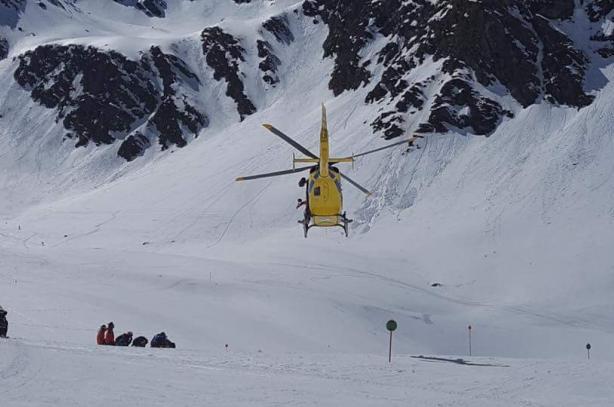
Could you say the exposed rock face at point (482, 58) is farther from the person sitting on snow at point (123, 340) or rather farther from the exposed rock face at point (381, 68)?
the person sitting on snow at point (123, 340)

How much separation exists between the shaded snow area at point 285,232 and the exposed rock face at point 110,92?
15.5 inches

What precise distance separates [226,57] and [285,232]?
59538mm

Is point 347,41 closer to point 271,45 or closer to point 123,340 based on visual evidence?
point 271,45

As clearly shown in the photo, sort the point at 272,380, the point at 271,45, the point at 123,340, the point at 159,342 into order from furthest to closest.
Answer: the point at 271,45 < the point at 123,340 < the point at 159,342 < the point at 272,380

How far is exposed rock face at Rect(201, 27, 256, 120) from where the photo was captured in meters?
110

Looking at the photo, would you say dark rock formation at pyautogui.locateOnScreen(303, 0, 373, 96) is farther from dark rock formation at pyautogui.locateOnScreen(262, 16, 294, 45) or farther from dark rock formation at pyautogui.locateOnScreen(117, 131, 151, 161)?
dark rock formation at pyautogui.locateOnScreen(117, 131, 151, 161)

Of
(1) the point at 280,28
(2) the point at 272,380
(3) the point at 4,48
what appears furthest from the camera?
(3) the point at 4,48

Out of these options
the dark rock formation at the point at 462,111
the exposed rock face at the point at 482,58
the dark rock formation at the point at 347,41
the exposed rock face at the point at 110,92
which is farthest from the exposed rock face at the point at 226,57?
the dark rock formation at the point at 462,111

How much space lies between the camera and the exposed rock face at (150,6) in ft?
543

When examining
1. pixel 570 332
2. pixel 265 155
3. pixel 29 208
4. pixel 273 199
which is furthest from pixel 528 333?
pixel 29 208

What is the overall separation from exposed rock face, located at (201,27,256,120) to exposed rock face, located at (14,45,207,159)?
483 cm

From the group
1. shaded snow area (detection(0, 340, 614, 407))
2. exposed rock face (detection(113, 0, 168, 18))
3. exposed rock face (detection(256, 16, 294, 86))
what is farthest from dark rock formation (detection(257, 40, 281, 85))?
shaded snow area (detection(0, 340, 614, 407))

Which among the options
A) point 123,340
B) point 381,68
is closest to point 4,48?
point 381,68

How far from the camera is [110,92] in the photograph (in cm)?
11469
